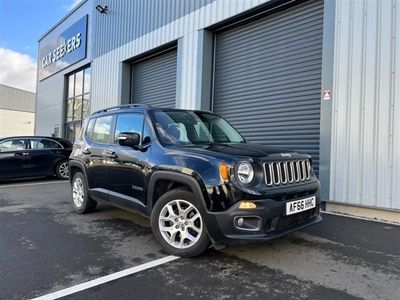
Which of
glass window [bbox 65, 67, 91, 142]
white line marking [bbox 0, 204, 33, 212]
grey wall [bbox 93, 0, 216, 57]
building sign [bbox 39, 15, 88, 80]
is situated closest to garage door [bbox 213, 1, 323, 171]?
grey wall [bbox 93, 0, 216, 57]

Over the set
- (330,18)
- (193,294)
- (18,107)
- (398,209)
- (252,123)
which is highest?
(18,107)

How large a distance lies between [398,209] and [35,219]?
6.14 metres

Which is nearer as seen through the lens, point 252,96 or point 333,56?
point 333,56

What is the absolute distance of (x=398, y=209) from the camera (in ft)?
20.7

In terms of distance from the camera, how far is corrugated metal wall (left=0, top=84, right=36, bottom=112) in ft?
186

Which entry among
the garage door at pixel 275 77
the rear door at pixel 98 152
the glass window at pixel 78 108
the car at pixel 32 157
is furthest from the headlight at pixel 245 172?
the glass window at pixel 78 108

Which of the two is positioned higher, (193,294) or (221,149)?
(221,149)

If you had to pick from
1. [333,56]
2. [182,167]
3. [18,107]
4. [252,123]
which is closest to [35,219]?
[182,167]

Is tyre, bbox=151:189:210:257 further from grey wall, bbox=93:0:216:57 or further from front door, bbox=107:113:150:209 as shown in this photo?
grey wall, bbox=93:0:216:57

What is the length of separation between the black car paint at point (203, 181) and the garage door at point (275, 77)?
3805 mm

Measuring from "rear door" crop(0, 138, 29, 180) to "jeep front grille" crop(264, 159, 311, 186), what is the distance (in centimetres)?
969

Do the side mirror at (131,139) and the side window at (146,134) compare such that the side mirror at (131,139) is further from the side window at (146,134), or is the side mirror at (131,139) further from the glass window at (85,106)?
the glass window at (85,106)

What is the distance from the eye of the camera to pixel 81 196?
6.85m

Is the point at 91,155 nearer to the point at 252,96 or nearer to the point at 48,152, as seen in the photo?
the point at 252,96
